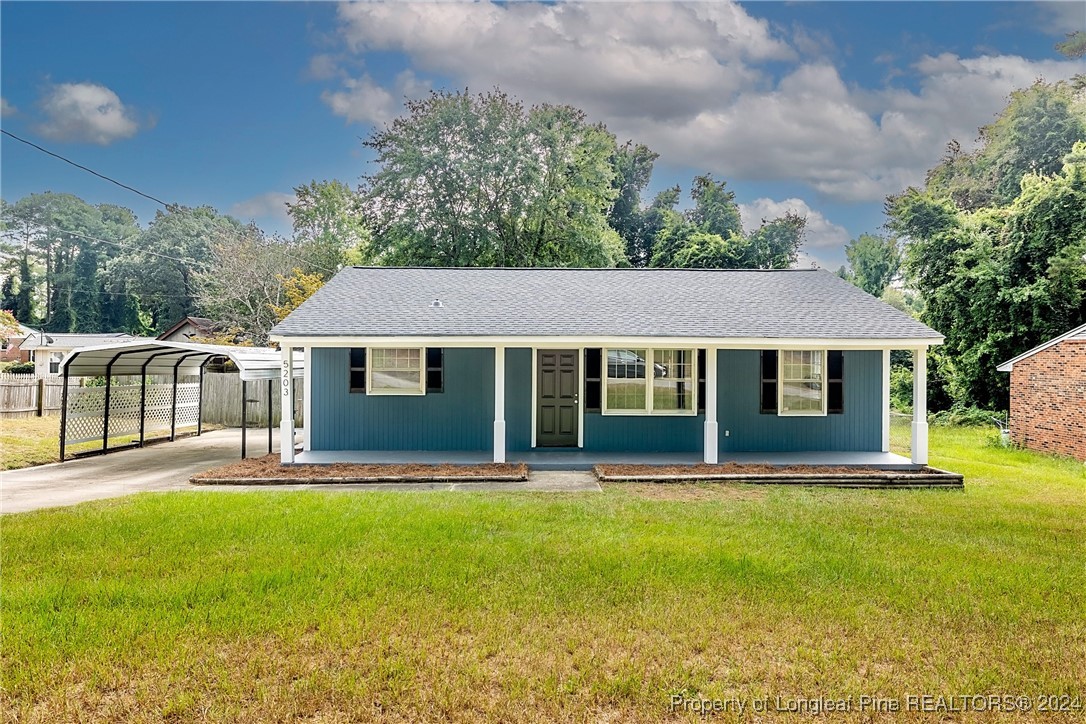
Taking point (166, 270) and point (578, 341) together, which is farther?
point (166, 270)

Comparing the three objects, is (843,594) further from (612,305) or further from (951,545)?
(612,305)

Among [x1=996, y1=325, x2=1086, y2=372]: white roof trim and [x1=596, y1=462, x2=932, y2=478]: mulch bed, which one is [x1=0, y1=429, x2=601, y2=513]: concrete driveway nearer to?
[x1=596, y1=462, x2=932, y2=478]: mulch bed

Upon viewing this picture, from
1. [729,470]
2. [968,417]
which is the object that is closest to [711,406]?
[729,470]

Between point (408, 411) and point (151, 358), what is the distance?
6294mm

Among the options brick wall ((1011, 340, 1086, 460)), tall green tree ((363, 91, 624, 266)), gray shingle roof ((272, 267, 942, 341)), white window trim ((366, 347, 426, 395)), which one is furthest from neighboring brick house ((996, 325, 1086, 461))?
tall green tree ((363, 91, 624, 266))

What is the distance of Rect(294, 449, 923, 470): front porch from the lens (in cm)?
994

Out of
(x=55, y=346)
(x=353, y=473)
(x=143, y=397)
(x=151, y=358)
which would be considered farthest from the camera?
(x=55, y=346)

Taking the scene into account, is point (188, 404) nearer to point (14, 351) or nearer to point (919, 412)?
point (919, 412)

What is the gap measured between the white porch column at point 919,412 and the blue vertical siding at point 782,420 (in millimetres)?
945

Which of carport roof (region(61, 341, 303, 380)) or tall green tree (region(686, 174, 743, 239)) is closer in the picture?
carport roof (region(61, 341, 303, 380))

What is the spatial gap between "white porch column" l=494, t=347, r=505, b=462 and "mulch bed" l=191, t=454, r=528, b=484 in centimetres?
31

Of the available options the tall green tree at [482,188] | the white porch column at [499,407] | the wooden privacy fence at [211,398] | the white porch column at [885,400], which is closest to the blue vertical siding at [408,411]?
the white porch column at [499,407]

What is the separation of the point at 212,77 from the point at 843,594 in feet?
94.9

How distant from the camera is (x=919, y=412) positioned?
998 cm
